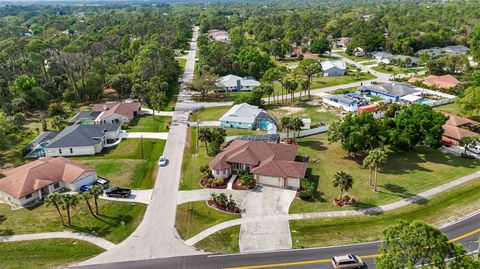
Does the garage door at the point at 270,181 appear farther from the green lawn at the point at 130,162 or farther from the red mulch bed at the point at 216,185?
the green lawn at the point at 130,162

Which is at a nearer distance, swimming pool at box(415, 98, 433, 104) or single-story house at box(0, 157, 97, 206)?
single-story house at box(0, 157, 97, 206)

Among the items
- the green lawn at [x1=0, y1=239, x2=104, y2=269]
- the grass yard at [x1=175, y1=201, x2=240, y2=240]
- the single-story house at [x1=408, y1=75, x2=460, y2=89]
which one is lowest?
the green lawn at [x1=0, y1=239, x2=104, y2=269]

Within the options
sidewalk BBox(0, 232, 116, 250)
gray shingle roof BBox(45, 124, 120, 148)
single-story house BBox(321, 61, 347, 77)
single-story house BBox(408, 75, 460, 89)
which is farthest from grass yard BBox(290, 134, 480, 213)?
single-story house BBox(321, 61, 347, 77)

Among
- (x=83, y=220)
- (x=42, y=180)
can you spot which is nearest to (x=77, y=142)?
(x=42, y=180)

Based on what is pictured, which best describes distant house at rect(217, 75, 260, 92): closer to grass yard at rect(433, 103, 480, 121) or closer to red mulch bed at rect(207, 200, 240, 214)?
grass yard at rect(433, 103, 480, 121)

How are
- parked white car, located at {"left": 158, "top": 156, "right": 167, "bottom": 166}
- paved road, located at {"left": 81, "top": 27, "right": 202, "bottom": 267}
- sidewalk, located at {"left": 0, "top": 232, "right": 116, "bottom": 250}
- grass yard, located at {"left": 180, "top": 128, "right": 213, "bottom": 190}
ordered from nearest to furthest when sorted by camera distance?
1. paved road, located at {"left": 81, "top": 27, "right": 202, "bottom": 267}
2. sidewalk, located at {"left": 0, "top": 232, "right": 116, "bottom": 250}
3. grass yard, located at {"left": 180, "top": 128, "right": 213, "bottom": 190}
4. parked white car, located at {"left": 158, "top": 156, "right": 167, "bottom": 166}

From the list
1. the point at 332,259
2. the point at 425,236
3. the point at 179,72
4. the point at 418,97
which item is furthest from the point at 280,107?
the point at 425,236

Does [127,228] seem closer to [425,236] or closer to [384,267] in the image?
[384,267]
